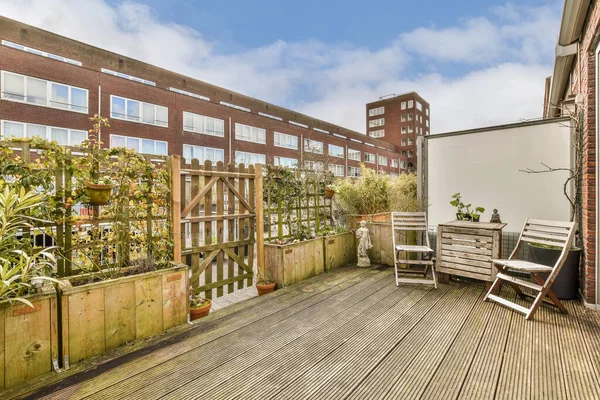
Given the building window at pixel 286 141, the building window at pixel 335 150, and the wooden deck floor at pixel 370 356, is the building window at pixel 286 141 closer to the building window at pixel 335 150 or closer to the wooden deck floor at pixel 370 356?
the building window at pixel 335 150

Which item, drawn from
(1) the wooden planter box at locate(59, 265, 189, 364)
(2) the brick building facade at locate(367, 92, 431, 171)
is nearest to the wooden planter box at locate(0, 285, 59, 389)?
(1) the wooden planter box at locate(59, 265, 189, 364)

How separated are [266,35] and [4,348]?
20232 millimetres

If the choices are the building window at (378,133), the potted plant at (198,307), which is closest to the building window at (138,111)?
the potted plant at (198,307)

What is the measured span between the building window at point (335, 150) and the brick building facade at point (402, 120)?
13440 millimetres

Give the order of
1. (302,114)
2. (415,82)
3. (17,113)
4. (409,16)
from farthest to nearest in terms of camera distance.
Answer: (302,114) < (415,82) < (17,113) < (409,16)

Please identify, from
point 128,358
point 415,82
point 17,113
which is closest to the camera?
point 128,358

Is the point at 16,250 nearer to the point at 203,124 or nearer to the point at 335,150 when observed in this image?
the point at 203,124

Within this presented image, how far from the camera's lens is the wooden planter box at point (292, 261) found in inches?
157

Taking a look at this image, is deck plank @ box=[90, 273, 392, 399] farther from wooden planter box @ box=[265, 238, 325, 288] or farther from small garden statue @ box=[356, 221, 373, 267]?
small garden statue @ box=[356, 221, 373, 267]

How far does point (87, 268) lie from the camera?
2.57 metres

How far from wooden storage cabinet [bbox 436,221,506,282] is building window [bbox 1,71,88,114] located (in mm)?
17569

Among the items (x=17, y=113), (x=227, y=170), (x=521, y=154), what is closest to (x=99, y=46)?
Answer: (x=17, y=113)

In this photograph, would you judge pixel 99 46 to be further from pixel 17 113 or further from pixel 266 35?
pixel 266 35

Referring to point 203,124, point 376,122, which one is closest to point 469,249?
point 203,124
